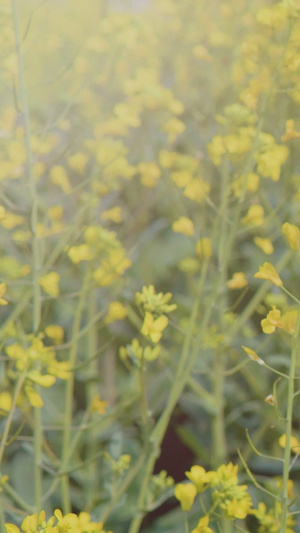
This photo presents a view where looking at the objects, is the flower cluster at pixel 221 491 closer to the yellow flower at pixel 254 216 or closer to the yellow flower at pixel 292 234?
the yellow flower at pixel 292 234

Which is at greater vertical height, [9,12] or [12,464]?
[9,12]

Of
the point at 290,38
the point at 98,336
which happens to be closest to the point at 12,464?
the point at 98,336

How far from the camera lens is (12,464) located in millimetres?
1389

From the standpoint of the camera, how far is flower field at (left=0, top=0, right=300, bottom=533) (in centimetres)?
90

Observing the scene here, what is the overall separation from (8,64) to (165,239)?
0.99 metres

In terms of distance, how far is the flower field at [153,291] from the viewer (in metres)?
0.90

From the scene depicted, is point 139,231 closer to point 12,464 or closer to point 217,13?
point 12,464

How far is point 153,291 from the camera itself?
853mm

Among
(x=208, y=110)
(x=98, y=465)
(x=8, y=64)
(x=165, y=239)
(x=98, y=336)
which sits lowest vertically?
(x=98, y=465)

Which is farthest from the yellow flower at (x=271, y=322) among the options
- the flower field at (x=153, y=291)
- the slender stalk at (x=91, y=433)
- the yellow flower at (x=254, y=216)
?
the slender stalk at (x=91, y=433)

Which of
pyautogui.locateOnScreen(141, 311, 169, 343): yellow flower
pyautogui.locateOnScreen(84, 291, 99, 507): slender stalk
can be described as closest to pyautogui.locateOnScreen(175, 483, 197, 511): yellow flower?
pyautogui.locateOnScreen(141, 311, 169, 343): yellow flower

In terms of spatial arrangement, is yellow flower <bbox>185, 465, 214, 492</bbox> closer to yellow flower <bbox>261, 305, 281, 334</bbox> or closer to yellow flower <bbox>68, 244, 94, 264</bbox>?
yellow flower <bbox>261, 305, 281, 334</bbox>

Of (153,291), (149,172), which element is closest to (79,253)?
(153,291)

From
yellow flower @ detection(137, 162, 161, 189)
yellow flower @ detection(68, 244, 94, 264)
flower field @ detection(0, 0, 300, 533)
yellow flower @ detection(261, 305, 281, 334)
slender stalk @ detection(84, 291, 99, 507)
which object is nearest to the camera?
yellow flower @ detection(261, 305, 281, 334)
